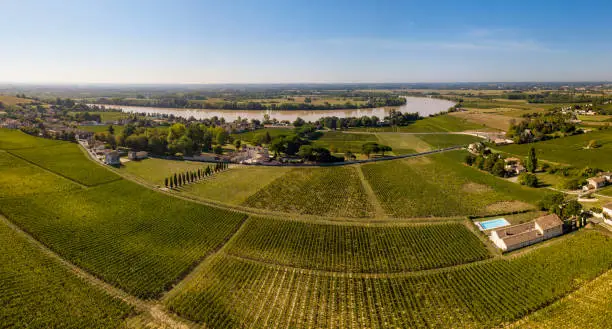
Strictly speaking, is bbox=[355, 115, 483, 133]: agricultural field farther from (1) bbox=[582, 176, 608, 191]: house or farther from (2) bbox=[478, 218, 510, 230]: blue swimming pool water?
(2) bbox=[478, 218, 510, 230]: blue swimming pool water

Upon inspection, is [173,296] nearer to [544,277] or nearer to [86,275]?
[86,275]

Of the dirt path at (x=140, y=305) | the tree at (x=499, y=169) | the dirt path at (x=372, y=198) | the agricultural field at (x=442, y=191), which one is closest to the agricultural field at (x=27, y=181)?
the dirt path at (x=140, y=305)

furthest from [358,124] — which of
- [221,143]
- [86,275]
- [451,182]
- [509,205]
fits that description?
[86,275]

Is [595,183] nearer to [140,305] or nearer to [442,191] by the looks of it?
[442,191]

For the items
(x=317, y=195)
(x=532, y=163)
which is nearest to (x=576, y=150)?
(x=532, y=163)

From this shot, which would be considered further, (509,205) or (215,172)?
(215,172)

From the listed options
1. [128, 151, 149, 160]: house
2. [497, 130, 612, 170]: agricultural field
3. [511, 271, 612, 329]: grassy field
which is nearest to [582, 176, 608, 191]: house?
[497, 130, 612, 170]: agricultural field
